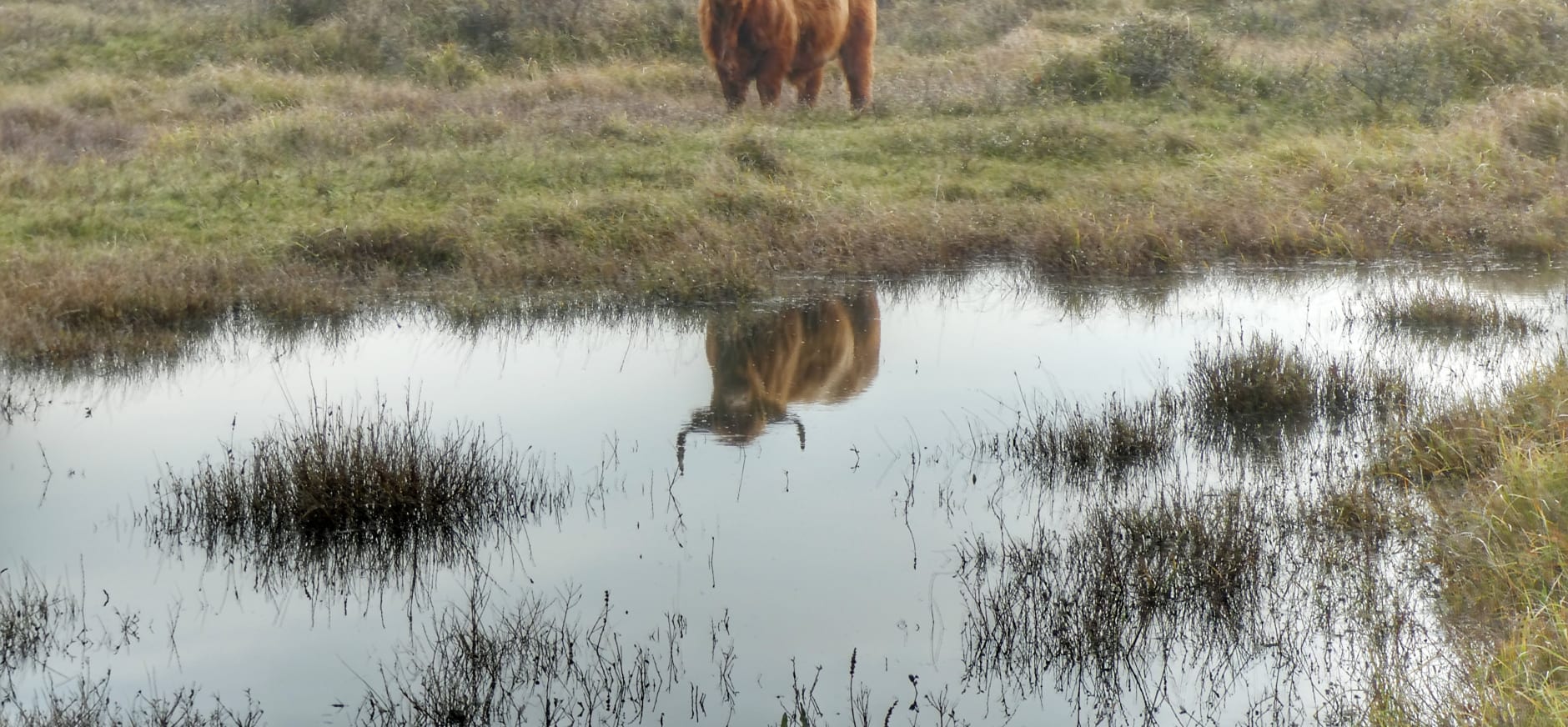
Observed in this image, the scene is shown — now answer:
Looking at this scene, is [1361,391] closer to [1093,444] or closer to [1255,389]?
[1255,389]

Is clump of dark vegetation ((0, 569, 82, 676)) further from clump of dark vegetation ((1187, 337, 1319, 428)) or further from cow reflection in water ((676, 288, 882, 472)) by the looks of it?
clump of dark vegetation ((1187, 337, 1319, 428))

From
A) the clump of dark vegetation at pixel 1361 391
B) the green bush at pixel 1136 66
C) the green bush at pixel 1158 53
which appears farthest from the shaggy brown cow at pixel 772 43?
the clump of dark vegetation at pixel 1361 391

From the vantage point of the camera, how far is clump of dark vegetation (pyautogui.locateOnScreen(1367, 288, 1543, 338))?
9.09 meters

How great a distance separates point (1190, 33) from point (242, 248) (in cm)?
1136

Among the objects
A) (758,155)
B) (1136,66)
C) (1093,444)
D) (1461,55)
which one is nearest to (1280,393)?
(1093,444)

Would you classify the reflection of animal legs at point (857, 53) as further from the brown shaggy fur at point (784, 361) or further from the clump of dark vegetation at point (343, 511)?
the clump of dark vegetation at point (343, 511)

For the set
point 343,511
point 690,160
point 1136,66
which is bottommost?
point 343,511

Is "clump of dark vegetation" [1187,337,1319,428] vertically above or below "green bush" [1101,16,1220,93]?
below

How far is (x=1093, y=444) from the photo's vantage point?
21.8ft

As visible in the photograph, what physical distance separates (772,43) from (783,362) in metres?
8.61

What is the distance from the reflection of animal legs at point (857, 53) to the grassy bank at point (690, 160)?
243 mm

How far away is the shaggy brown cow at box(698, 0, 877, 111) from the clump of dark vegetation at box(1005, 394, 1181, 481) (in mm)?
10381

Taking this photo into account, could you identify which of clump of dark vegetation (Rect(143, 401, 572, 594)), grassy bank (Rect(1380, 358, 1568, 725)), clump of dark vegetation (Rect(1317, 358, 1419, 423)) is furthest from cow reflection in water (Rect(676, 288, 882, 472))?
grassy bank (Rect(1380, 358, 1568, 725))

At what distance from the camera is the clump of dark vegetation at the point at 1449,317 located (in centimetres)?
909
